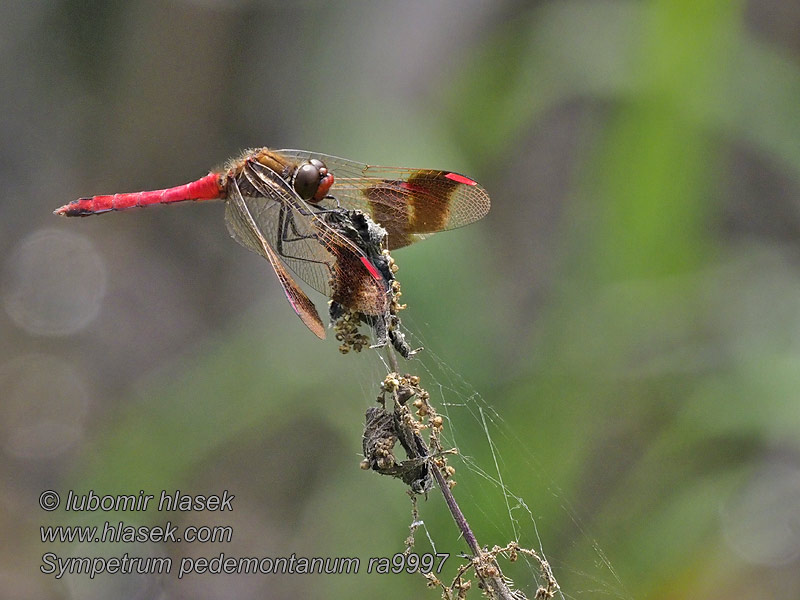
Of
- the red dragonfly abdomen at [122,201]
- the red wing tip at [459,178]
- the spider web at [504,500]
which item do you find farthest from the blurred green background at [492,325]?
the red dragonfly abdomen at [122,201]

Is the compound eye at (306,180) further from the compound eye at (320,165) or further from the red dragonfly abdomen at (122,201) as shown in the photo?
the red dragonfly abdomen at (122,201)

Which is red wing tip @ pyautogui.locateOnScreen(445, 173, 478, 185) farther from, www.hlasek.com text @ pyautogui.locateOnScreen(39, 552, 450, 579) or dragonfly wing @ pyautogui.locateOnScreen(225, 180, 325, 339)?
www.hlasek.com text @ pyautogui.locateOnScreen(39, 552, 450, 579)

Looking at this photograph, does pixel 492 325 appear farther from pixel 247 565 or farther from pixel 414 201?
pixel 247 565

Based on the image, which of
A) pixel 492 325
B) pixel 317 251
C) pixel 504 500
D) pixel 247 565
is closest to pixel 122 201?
pixel 317 251

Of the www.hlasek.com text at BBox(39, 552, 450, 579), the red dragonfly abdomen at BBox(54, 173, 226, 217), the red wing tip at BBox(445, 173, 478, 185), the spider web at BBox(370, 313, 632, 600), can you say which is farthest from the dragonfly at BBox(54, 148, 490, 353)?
the www.hlasek.com text at BBox(39, 552, 450, 579)

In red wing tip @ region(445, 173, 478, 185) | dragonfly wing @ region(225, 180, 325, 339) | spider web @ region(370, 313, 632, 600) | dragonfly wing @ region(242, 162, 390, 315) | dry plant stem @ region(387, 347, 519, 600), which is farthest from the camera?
spider web @ region(370, 313, 632, 600)

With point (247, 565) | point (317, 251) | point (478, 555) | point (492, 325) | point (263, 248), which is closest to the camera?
point (478, 555)

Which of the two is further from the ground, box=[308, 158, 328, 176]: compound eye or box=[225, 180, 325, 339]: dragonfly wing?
box=[308, 158, 328, 176]: compound eye
